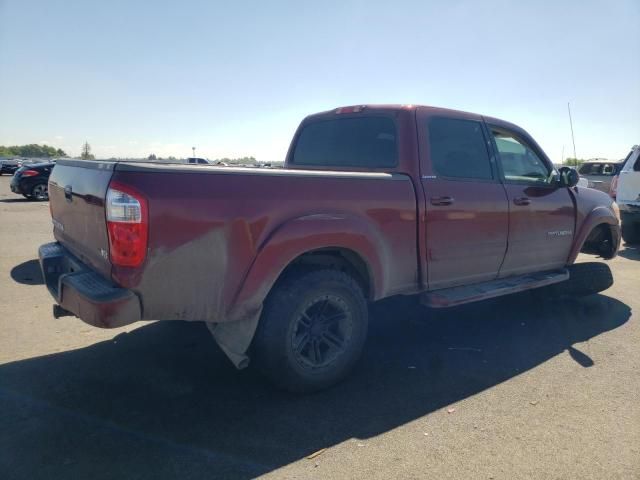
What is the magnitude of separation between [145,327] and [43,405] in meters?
1.48

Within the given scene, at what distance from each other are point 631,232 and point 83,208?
33.0 feet

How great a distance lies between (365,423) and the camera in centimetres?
289

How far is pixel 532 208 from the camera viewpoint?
4512 millimetres

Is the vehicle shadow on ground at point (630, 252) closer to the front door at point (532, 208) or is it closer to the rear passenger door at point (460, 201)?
the front door at point (532, 208)

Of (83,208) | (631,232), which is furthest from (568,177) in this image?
(631,232)

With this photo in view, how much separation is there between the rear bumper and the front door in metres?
3.33

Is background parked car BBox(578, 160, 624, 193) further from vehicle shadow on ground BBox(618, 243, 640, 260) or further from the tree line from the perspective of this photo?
the tree line

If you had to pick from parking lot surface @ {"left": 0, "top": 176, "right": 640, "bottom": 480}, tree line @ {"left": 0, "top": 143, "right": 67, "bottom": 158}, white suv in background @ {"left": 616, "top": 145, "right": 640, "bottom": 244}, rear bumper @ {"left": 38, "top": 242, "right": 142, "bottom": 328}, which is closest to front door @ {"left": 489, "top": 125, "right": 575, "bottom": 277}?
parking lot surface @ {"left": 0, "top": 176, "right": 640, "bottom": 480}

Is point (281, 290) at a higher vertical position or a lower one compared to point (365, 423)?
higher

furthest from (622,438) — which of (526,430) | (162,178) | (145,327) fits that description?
(145,327)

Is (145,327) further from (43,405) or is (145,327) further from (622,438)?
(622,438)

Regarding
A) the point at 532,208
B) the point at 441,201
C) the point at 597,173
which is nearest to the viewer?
the point at 441,201

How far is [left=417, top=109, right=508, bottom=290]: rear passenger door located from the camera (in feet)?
12.3

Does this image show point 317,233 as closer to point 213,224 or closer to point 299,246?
point 299,246
